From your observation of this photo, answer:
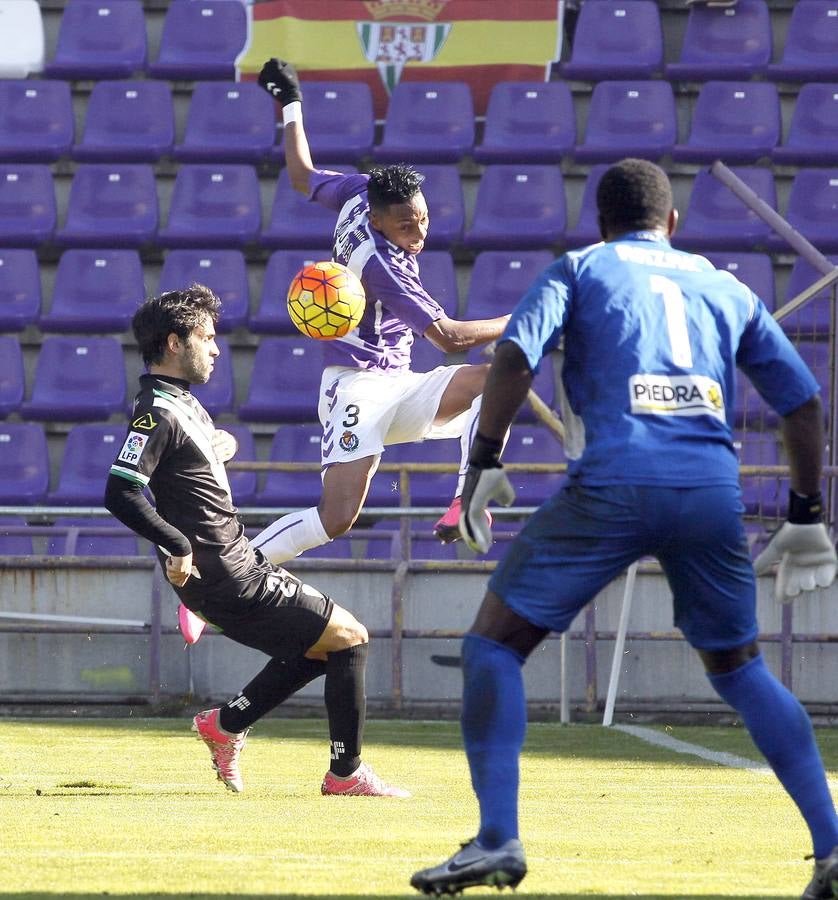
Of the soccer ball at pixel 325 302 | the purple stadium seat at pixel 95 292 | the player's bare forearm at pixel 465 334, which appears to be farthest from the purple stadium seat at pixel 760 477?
the purple stadium seat at pixel 95 292

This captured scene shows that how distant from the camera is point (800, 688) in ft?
31.8

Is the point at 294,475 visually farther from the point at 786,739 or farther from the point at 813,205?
the point at 786,739

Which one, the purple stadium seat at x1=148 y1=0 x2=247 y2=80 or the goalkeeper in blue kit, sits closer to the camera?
the goalkeeper in blue kit

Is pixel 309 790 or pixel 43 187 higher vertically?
pixel 43 187

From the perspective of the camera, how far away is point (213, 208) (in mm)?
13367

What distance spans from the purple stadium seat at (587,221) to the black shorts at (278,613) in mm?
7056

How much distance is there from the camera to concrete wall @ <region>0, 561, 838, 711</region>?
9.78 metres

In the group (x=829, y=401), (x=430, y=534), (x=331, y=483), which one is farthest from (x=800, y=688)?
(x=331, y=483)

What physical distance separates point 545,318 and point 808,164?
407 inches

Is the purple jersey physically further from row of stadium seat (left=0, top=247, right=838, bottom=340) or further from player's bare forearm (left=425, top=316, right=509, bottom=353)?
row of stadium seat (left=0, top=247, right=838, bottom=340)

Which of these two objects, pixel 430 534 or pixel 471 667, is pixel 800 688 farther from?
pixel 471 667

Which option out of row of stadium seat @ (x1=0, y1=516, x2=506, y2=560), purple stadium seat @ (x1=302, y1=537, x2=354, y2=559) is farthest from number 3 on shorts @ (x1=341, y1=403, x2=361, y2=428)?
purple stadium seat @ (x1=302, y1=537, x2=354, y2=559)

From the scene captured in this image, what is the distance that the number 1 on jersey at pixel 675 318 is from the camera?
153 inches

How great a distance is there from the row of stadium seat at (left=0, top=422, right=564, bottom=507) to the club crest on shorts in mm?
4360
